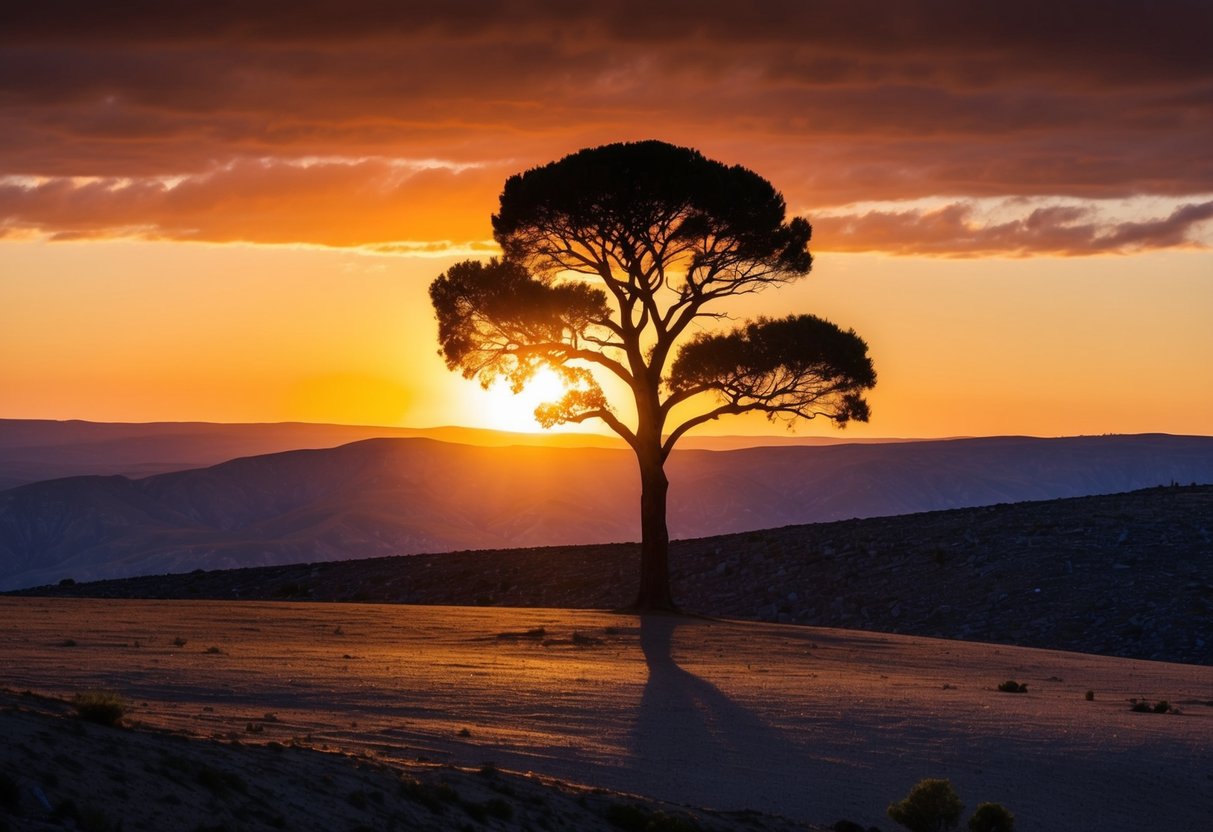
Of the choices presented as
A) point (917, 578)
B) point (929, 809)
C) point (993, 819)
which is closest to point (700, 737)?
point (929, 809)

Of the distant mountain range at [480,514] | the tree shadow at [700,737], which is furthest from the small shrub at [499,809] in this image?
the distant mountain range at [480,514]

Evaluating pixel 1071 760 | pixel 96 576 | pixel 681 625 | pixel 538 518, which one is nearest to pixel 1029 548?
pixel 681 625

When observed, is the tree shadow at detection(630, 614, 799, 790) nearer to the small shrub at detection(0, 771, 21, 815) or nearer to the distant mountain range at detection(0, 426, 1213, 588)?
the small shrub at detection(0, 771, 21, 815)

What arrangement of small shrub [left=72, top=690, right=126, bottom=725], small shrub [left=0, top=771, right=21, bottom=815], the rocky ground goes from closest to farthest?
small shrub [left=0, top=771, right=21, bottom=815], the rocky ground, small shrub [left=72, top=690, right=126, bottom=725]

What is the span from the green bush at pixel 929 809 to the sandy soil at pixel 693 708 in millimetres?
593

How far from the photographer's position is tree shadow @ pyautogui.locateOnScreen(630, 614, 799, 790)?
57.1 feet

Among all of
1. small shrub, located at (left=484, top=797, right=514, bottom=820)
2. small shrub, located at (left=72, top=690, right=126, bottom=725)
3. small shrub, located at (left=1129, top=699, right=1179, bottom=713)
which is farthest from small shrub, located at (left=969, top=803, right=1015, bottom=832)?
small shrub, located at (left=1129, top=699, right=1179, bottom=713)

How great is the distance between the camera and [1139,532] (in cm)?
4419

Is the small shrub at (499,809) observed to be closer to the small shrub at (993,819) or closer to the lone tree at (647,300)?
the small shrub at (993,819)

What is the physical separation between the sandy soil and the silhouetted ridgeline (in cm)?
565

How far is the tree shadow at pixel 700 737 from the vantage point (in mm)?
17391

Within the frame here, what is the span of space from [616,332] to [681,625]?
839cm

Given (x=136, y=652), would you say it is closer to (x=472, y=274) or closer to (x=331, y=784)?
(x=331, y=784)

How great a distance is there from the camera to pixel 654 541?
133 feet
